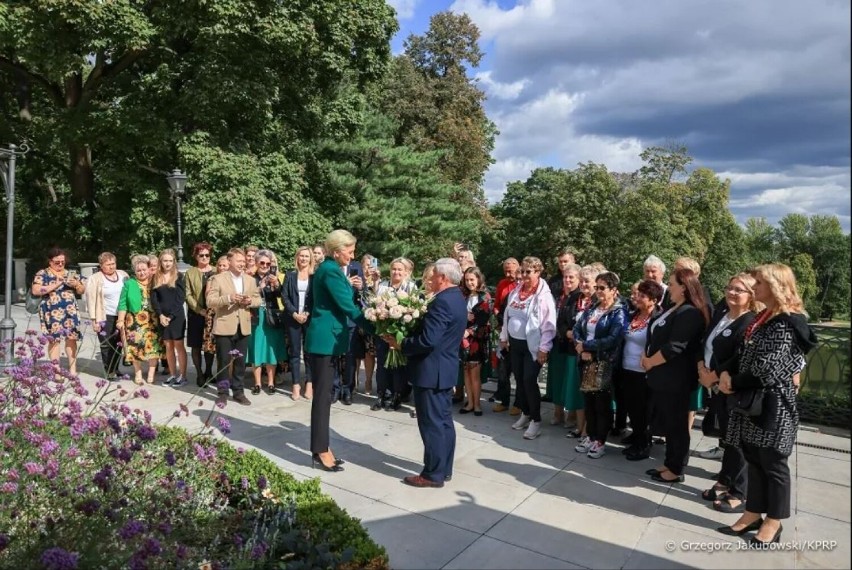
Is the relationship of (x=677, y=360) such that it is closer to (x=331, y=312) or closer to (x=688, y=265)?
(x=688, y=265)

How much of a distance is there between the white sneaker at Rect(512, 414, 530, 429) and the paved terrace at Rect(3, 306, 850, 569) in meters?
0.12

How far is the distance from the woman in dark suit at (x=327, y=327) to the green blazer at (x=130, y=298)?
4003mm

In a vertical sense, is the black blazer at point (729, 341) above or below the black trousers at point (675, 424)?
above

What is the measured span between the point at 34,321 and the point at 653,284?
15901 mm

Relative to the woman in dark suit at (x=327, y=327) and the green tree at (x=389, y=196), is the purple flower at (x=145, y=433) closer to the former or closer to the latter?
the woman in dark suit at (x=327, y=327)

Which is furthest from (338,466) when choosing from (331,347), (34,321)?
(34,321)

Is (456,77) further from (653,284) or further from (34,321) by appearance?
(653,284)

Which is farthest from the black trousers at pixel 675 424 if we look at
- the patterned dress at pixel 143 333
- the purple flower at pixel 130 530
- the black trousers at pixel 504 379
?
the patterned dress at pixel 143 333

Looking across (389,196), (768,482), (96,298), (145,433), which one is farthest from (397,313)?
(389,196)

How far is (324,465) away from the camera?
204 inches

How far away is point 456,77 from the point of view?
33656 mm

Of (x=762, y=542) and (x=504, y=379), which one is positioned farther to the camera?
(x=504, y=379)

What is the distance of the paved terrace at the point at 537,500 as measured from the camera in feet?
12.3

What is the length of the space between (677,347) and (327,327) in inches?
116
